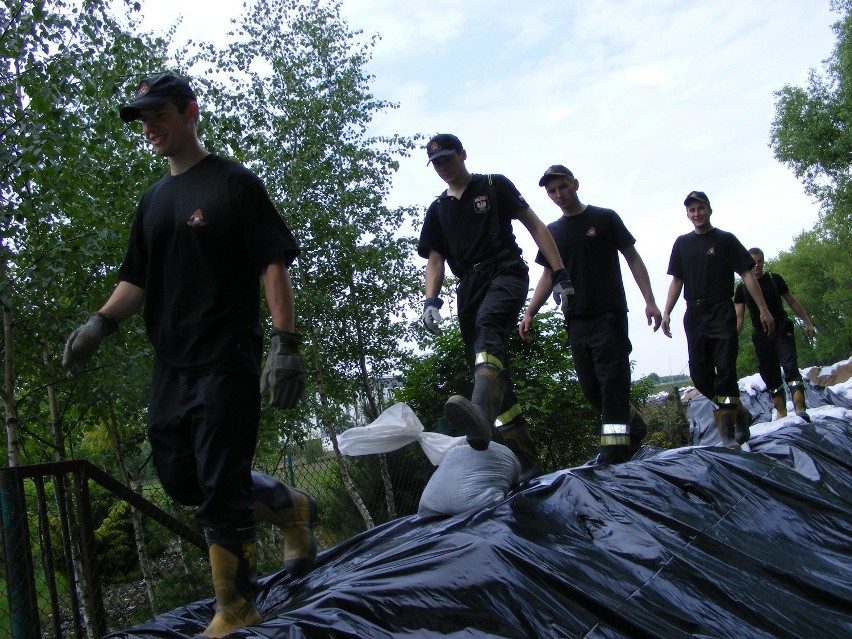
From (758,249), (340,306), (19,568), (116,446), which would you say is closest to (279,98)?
(340,306)

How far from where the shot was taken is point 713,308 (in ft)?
19.2

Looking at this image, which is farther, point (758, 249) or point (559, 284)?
point (758, 249)

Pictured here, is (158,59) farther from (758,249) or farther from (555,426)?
(758,249)

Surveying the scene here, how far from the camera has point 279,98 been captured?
9406 millimetres

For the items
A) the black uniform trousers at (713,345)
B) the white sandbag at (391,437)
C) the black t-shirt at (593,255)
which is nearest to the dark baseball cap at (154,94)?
the white sandbag at (391,437)

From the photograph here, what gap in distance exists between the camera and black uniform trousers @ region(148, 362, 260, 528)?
239cm

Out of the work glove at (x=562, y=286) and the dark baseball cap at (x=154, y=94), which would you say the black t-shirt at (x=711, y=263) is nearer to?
the work glove at (x=562, y=286)

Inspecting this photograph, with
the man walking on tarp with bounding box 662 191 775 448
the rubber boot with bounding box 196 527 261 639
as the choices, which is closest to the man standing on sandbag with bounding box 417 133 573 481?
the rubber boot with bounding box 196 527 261 639

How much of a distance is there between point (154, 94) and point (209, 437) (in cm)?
108

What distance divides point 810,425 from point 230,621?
4.66m

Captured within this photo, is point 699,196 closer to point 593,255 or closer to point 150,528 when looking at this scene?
point 593,255

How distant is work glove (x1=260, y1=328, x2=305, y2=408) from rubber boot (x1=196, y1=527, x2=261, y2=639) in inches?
16.3

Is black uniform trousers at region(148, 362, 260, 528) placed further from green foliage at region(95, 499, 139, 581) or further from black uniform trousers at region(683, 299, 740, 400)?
green foliage at region(95, 499, 139, 581)

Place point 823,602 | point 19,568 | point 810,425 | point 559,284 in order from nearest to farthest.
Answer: point 823,602 < point 19,568 < point 559,284 < point 810,425
